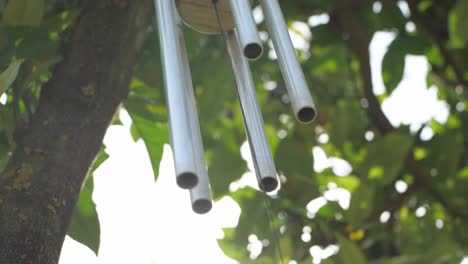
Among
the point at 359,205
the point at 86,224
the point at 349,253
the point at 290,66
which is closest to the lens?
the point at 290,66

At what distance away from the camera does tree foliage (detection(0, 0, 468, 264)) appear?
1.36 metres

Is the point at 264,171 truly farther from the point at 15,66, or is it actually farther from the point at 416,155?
the point at 416,155

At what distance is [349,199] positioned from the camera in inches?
55.1

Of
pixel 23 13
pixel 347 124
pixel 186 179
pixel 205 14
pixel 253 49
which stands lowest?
pixel 186 179

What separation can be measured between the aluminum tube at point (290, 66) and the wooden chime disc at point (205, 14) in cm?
4

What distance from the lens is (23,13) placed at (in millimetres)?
845

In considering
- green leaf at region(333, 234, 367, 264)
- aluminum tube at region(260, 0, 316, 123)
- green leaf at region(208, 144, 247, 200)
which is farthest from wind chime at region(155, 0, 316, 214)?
green leaf at region(208, 144, 247, 200)

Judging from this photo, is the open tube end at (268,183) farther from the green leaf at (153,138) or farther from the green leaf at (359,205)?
the green leaf at (359,205)

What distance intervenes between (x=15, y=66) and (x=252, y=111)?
0.79 ft

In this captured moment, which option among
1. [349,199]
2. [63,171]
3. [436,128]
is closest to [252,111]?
[63,171]

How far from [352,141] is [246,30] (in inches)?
47.1

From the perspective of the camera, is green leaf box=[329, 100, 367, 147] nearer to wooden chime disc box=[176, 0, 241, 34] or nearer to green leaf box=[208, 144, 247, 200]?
green leaf box=[208, 144, 247, 200]

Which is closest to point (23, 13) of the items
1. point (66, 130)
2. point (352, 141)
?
point (66, 130)

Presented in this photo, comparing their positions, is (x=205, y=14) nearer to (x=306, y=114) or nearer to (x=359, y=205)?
(x=306, y=114)
